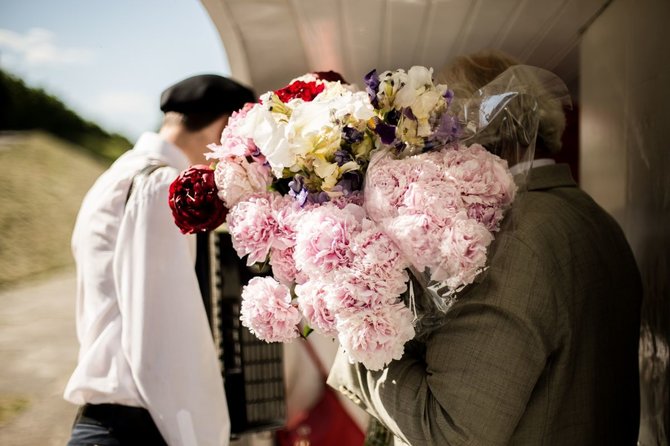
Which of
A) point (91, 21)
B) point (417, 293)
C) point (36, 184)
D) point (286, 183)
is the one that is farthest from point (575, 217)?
point (91, 21)

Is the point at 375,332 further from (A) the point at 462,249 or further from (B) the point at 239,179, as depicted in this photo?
(B) the point at 239,179

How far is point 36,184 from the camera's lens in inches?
91.7

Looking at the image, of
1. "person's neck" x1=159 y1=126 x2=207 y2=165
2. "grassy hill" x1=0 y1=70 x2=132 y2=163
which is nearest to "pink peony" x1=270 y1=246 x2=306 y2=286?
"person's neck" x1=159 y1=126 x2=207 y2=165

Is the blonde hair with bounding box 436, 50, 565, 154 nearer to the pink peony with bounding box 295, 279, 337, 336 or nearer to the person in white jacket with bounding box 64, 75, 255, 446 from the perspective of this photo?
the pink peony with bounding box 295, 279, 337, 336

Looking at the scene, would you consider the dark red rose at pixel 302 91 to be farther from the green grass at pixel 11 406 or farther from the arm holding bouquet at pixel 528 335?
the green grass at pixel 11 406

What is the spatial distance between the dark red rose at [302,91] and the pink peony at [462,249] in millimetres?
377

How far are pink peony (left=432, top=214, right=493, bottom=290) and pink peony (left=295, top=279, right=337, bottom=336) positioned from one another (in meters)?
0.19

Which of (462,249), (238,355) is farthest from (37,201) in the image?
(462,249)

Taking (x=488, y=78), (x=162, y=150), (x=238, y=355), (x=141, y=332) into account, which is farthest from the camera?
(x=238, y=355)

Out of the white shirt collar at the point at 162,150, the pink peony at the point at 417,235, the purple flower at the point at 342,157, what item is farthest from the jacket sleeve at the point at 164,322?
the pink peony at the point at 417,235

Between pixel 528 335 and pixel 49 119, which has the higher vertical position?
pixel 49 119

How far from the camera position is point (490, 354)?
119 cm

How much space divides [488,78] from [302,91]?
460mm

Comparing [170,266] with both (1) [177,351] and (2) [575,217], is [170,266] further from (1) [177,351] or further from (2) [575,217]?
(2) [575,217]
